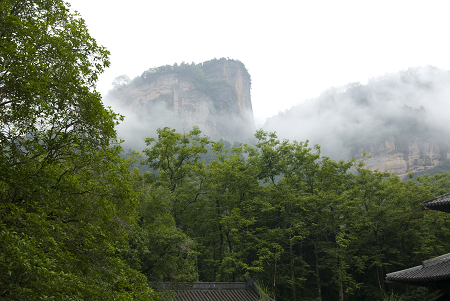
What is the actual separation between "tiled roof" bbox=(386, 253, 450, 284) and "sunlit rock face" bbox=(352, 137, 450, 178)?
49709 mm

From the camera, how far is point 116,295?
15.6 feet

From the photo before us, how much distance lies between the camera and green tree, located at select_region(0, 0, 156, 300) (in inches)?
167

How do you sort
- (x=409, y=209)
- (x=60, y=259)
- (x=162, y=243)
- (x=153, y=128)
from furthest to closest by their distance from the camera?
(x=153, y=128), (x=409, y=209), (x=162, y=243), (x=60, y=259)

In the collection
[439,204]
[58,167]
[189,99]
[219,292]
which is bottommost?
[219,292]

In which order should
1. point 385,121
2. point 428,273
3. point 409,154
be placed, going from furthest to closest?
point 385,121 < point 409,154 < point 428,273

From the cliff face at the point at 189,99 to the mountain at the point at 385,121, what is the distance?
12.4m

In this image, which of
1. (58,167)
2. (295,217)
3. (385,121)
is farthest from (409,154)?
(58,167)

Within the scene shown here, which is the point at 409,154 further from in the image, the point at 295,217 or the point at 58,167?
the point at 58,167

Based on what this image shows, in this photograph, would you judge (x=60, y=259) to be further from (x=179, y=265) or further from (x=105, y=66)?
(x=179, y=265)

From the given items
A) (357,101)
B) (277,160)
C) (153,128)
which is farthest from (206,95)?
(277,160)

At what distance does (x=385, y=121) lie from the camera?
61.1 meters

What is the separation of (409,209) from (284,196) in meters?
6.99

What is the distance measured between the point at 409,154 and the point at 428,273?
5428 centimetres

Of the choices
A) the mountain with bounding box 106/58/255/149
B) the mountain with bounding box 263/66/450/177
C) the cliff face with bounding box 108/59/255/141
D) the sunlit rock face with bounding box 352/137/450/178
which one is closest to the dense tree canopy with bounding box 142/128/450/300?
the sunlit rock face with bounding box 352/137/450/178
